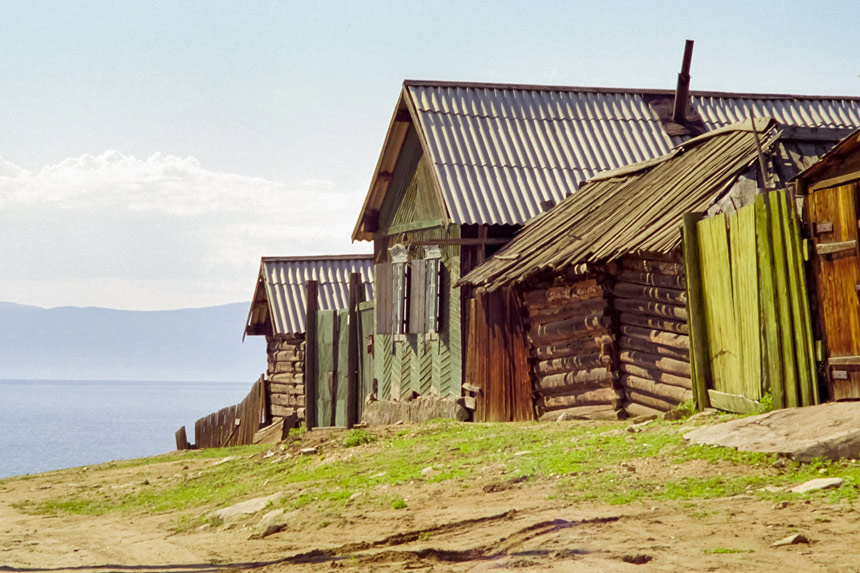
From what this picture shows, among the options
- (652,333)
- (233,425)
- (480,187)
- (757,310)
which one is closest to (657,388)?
(652,333)

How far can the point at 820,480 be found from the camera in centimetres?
703

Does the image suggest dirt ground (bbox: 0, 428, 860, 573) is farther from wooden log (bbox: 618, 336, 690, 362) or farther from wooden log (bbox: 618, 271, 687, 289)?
wooden log (bbox: 618, 271, 687, 289)

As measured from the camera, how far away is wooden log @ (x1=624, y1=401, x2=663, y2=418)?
40.7 ft

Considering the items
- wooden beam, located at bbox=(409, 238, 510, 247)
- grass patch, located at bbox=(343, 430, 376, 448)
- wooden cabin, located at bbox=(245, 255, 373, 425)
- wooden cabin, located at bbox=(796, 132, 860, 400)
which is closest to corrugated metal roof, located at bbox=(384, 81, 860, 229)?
wooden beam, located at bbox=(409, 238, 510, 247)

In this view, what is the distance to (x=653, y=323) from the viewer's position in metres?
12.5

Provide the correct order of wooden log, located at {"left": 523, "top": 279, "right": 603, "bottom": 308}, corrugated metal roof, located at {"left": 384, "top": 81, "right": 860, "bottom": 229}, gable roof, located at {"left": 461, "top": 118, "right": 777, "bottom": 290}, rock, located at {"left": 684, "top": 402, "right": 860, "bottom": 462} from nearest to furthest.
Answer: rock, located at {"left": 684, "top": 402, "right": 860, "bottom": 462} → gable roof, located at {"left": 461, "top": 118, "right": 777, "bottom": 290} → wooden log, located at {"left": 523, "top": 279, "right": 603, "bottom": 308} → corrugated metal roof, located at {"left": 384, "top": 81, "right": 860, "bottom": 229}

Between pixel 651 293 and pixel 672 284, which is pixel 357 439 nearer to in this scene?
pixel 651 293

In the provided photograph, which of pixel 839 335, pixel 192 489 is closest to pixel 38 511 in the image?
pixel 192 489

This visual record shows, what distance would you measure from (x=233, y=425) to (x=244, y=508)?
15754mm

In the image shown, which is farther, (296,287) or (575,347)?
(296,287)

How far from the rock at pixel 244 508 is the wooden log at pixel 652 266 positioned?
528cm

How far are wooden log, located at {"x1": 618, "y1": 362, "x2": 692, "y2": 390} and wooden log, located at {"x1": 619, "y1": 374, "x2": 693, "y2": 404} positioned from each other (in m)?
0.05

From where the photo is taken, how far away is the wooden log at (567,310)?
45.6ft

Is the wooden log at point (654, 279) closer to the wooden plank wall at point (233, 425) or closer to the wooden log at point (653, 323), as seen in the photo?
the wooden log at point (653, 323)
